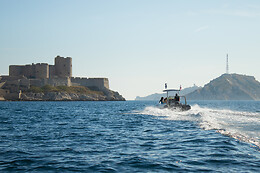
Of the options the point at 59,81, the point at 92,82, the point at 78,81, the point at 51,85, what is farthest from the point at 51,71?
the point at 92,82

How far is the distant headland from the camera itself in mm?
133337

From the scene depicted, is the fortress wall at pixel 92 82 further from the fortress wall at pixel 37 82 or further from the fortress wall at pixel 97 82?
the fortress wall at pixel 37 82

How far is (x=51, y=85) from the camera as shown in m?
149

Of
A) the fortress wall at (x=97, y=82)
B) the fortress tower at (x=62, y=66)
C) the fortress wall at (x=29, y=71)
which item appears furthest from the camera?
the fortress wall at (x=97, y=82)

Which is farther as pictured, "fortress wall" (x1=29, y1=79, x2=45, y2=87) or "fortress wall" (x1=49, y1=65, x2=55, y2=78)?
"fortress wall" (x1=49, y1=65, x2=55, y2=78)

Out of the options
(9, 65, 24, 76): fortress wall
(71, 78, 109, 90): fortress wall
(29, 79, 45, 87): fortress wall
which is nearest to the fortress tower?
(71, 78, 109, 90): fortress wall

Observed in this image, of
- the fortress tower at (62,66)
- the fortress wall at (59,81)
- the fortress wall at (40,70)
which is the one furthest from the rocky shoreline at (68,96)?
the fortress tower at (62,66)

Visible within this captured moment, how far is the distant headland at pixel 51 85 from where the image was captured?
133 m

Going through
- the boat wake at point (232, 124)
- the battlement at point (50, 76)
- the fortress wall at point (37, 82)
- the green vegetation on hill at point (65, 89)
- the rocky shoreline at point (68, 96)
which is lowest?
the boat wake at point (232, 124)

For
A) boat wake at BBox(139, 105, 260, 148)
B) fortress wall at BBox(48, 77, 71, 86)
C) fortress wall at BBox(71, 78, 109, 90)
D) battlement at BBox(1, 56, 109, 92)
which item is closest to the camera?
boat wake at BBox(139, 105, 260, 148)

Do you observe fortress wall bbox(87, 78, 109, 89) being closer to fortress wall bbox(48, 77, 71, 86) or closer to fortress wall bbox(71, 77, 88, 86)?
fortress wall bbox(71, 77, 88, 86)

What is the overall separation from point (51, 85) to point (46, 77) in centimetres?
842

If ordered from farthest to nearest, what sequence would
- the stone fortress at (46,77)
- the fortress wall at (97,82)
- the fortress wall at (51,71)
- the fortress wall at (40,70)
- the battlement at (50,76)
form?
the fortress wall at (97,82) → the fortress wall at (51,71) → the fortress wall at (40,70) → the battlement at (50,76) → the stone fortress at (46,77)

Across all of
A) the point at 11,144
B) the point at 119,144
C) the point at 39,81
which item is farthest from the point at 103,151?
the point at 39,81
